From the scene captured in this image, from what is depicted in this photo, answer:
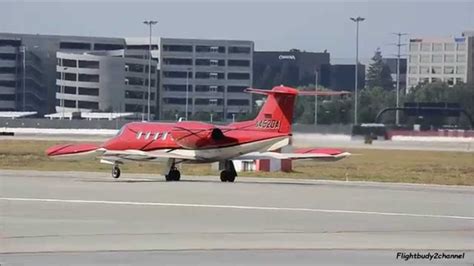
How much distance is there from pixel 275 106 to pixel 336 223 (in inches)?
669

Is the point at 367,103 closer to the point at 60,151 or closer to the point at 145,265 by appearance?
the point at 60,151

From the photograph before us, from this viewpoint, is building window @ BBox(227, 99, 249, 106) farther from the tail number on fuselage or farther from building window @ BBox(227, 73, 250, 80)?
the tail number on fuselage

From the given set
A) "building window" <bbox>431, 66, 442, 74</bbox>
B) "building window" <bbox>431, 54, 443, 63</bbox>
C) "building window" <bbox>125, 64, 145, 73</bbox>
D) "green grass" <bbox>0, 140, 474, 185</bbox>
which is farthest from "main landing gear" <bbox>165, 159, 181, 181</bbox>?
"building window" <bbox>431, 54, 443, 63</bbox>

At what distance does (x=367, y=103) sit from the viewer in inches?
3378

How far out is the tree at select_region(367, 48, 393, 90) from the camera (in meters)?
127

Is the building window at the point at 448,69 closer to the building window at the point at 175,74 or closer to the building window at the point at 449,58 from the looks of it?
the building window at the point at 449,58

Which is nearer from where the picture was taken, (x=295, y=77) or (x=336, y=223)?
(x=336, y=223)

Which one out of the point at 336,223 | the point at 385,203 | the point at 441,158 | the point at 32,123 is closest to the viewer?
the point at 336,223

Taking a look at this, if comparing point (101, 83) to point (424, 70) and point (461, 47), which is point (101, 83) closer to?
point (461, 47)

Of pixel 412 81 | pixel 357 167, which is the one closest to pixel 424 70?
pixel 412 81

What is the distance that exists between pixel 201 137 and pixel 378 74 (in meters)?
93.6

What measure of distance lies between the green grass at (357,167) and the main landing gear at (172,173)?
7.93 metres

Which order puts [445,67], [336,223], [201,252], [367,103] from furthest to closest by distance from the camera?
[445,67], [367,103], [336,223], [201,252]

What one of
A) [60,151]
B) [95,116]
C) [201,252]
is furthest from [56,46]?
[201,252]
